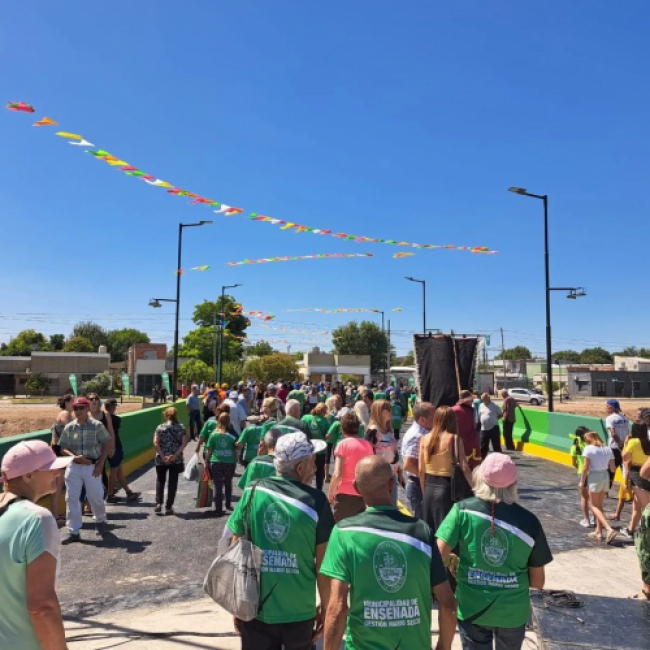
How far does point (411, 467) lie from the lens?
6535 millimetres

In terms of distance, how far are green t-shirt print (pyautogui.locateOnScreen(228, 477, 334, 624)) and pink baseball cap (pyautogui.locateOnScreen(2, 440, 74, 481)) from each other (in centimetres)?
106

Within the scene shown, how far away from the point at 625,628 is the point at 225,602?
210 centimetres

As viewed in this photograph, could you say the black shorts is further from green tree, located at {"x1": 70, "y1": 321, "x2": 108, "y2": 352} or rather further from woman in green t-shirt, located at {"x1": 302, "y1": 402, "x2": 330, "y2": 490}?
green tree, located at {"x1": 70, "y1": 321, "x2": 108, "y2": 352}

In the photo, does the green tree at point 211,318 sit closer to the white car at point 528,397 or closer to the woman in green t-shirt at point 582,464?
the white car at point 528,397

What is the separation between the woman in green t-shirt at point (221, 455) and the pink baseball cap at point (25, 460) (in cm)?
625

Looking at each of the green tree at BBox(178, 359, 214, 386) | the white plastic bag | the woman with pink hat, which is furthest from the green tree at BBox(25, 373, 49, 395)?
the woman with pink hat

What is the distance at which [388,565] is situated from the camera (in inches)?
104

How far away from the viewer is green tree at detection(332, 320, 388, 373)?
95.1 m

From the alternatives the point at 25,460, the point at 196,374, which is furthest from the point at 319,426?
the point at 196,374

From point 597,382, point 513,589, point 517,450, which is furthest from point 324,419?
point 597,382

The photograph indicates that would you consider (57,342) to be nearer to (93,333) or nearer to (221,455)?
(93,333)

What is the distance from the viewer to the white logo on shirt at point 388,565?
8.69 feet

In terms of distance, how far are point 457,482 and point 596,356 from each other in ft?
478

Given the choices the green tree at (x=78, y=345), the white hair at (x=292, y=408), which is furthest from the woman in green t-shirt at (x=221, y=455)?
the green tree at (x=78, y=345)
